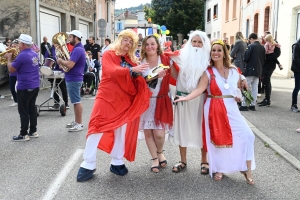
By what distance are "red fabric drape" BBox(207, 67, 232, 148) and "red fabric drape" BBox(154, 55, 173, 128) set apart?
0.55 meters

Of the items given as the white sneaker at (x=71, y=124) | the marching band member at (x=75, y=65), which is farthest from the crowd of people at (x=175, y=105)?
the white sneaker at (x=71, y=124)

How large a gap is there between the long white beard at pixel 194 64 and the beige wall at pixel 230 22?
23.3 m

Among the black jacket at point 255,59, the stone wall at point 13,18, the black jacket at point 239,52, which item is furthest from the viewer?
the stone wall at point 13,18

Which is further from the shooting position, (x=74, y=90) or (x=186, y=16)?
(x=186, y=16)

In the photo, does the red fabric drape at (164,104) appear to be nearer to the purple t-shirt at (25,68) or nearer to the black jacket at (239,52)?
the purple t-shirt at (25,68)

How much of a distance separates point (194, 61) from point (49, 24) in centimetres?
1528

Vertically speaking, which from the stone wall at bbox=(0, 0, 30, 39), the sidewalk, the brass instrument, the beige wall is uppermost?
the beige wall

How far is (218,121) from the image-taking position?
3850mm

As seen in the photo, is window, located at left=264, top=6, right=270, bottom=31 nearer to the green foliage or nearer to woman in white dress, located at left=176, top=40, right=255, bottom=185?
woman in white dress, located at left=176, top=40, right=255, bottom=185

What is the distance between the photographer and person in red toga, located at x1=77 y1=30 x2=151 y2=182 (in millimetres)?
3873

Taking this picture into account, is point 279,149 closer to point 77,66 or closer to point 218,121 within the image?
point 218,121

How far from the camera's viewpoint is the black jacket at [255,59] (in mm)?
8430

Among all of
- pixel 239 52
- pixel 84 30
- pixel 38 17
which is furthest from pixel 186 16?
pixel 239 52

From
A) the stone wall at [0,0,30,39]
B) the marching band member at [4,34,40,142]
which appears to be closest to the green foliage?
the stone wall at [0,0,30,39]
